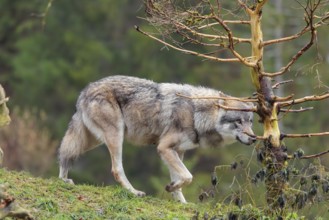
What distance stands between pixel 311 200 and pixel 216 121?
3.71 metres

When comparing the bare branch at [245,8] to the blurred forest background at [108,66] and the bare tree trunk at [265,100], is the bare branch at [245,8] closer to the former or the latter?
the bare tree trunk at [265,100]

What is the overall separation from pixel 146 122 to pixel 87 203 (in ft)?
6.92

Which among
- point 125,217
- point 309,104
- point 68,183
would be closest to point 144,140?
point 68,183

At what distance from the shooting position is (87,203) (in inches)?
420

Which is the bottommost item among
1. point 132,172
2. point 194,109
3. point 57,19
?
point 132,172

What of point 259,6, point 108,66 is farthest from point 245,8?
point 108,66

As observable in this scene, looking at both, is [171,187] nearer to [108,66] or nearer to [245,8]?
[245,8]

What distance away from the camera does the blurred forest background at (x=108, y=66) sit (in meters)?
34.9

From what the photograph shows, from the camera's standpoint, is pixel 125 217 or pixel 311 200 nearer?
pixel 311 200

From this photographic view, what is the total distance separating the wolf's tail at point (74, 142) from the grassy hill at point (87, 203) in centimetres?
75

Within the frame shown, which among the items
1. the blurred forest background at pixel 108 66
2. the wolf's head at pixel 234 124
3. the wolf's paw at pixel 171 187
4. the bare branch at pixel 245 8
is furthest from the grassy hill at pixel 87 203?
the blurred forest background at pixel 108 66

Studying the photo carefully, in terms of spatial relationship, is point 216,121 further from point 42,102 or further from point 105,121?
point 42,102

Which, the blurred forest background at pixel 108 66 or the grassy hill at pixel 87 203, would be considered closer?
the grassy hill at pixel 87 203

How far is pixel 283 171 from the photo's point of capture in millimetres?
8953
